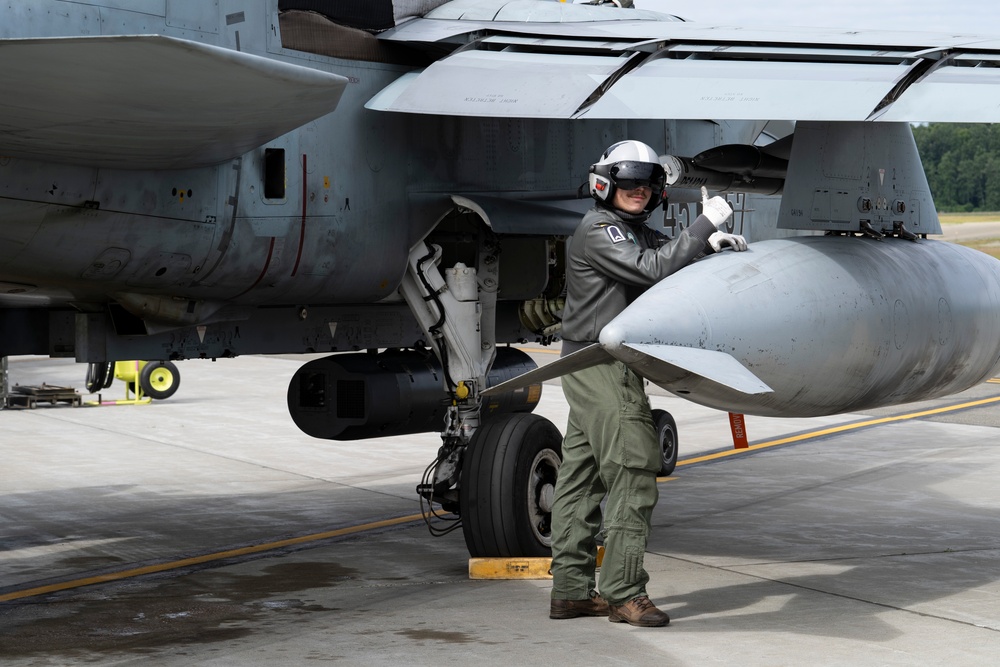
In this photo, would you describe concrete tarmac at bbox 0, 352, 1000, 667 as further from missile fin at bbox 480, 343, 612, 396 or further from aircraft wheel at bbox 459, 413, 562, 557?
missile fin at bbox 480, 343, 612, 396

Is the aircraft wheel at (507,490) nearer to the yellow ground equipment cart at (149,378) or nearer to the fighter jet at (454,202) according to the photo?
the fighter jet at (454,202)

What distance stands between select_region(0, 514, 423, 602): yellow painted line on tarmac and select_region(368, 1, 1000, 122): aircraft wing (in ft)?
10.3

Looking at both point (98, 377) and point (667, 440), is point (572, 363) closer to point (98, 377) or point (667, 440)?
point (98, 377)

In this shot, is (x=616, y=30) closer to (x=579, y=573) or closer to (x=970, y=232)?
(x=579, y=573)

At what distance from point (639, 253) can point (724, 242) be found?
0.41 m

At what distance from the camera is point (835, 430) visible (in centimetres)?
1465

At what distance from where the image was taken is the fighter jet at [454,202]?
226 inches

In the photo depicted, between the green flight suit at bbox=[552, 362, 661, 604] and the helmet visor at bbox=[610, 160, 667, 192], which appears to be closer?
the green flight suit at bbox=[552, 362, 661, 604]

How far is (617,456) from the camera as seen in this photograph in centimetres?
634

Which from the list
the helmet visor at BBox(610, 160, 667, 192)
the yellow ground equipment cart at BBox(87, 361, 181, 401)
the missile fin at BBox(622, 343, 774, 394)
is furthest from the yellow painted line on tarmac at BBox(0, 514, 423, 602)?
the yellow ground equipment cart at BBox(87, 361, 181, 401)

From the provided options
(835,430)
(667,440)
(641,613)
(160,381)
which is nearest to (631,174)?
(641,613)

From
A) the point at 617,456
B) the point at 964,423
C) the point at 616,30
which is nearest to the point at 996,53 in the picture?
the point at 616,30

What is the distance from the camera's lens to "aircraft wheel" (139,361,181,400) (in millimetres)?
17828

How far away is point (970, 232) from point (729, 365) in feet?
217
